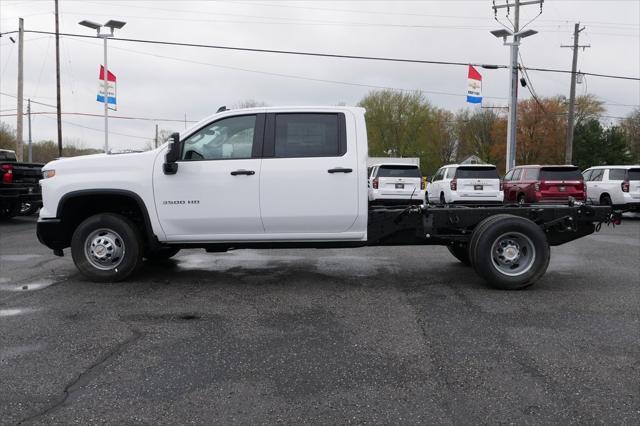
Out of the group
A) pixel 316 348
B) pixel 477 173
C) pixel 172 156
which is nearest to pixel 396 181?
pixel 477 173

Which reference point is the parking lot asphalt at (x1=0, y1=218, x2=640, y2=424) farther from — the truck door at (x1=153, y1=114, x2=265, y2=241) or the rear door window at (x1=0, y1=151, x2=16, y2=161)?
the rear door window at (x1=0, y1=151, x2=16, y2=161)

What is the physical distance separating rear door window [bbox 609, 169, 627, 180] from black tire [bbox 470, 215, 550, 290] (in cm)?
1477

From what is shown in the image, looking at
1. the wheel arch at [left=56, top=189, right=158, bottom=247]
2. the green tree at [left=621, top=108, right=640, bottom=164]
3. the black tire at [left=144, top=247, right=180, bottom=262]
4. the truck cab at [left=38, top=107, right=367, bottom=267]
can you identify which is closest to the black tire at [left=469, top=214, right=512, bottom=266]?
the truck cab at [left=38, top=107, right=367, bottom=267]

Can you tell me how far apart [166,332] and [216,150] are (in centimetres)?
251

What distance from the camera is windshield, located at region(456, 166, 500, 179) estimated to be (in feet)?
64.1

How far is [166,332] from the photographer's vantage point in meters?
5.01

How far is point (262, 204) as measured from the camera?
666 cm

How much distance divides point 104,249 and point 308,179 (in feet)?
8.57

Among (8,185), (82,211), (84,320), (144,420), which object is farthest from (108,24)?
(144,420)

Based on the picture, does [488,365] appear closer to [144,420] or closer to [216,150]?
[144,420]

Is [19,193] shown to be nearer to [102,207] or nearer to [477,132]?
[102,207]

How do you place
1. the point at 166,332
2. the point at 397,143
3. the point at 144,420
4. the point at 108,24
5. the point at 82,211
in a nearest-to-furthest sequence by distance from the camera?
the point at 144,420, the point at 166,332, the point at 82,211, the point at 108,24, the point at 397,143

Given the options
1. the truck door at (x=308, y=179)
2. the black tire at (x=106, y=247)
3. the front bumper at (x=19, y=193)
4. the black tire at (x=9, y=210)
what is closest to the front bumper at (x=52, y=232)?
the black tire at (x=106, y=247)

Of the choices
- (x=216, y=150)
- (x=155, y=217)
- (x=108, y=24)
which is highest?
(x=108, y=24)
